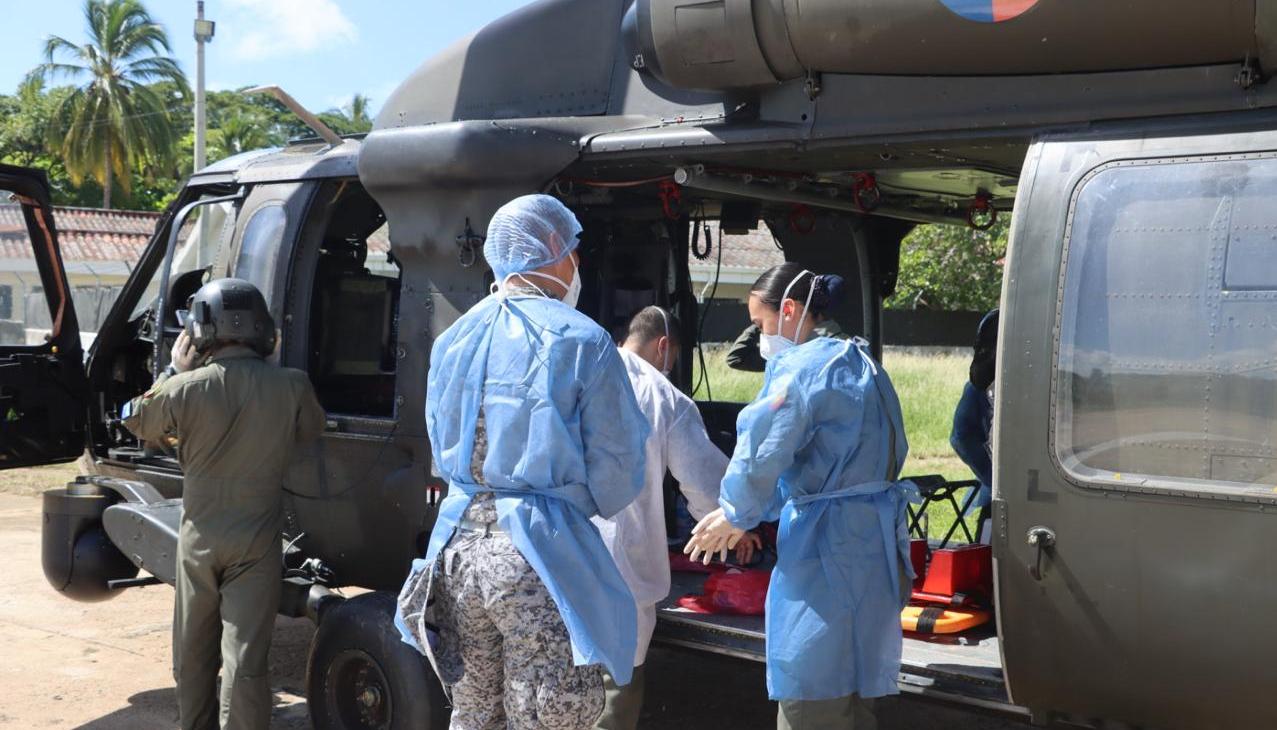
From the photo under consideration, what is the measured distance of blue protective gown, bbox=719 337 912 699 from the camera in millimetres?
4008

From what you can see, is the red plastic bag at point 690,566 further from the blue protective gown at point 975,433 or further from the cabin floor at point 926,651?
the blue protective gown at point 975,433

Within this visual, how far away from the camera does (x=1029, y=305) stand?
150 inches

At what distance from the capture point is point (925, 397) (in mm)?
16312

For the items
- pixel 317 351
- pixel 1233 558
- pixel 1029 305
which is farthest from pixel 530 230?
pixel 317 351

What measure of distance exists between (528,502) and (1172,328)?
5.94 ft

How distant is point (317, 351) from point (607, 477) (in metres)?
2.89

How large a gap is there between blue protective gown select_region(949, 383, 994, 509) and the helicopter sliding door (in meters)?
2.84

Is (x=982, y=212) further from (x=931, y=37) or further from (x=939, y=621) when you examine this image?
(x=931, y=37)

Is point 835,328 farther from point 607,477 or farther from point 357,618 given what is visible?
point 357,618

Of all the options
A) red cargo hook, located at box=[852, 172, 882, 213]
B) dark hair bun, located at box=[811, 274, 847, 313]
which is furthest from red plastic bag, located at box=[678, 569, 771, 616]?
red cargo hook, located at box=[852, 172, 882, 213]

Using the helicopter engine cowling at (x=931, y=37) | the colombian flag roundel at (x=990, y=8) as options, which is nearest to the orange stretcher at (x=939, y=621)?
the helicopter engine cowling at (x=931, y=37)

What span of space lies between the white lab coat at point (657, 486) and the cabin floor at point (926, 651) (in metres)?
0.16

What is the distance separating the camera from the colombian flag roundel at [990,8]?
3.83 m

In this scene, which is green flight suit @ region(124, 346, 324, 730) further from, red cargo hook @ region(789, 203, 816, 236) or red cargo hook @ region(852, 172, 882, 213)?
red cargo hook @ region(789, 203, 816, 236)
